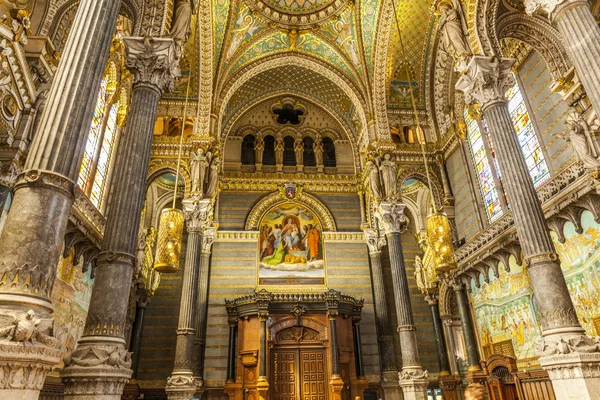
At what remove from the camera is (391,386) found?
13.7 m

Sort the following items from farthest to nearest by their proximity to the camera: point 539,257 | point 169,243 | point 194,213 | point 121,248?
1. point 194,213
2. point 169,243
3. point 539,257
4. point 121,248

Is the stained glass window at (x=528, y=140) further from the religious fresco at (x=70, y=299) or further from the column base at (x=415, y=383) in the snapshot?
the religious fresco at (x=70, y=299)

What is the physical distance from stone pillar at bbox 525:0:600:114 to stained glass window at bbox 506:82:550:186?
4694 millimetres

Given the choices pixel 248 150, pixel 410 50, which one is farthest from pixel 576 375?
pixel 248 150

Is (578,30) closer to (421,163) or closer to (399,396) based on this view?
(421,163)

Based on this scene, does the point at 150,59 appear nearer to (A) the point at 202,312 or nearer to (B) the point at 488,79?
(B) the point at 488,79

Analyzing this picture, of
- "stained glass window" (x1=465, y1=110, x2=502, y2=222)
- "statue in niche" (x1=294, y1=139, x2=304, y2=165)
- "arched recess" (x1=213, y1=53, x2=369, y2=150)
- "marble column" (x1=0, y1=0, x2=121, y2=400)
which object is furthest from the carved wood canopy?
"marble column" (x1=0, y1=0, x2=121, y2=400)

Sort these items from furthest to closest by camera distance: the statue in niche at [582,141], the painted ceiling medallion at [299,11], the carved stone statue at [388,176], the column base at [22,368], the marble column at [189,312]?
the painted ceiling medallion at [299,11] → the carved stone statue at [388,176] → the marble column at [189,312] → the statue in niche at [582,141] → the column base at [22,368]

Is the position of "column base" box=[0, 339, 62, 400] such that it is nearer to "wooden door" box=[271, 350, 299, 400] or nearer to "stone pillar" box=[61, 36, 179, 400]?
"stone pillar" box=[61, 36, 179, 400]

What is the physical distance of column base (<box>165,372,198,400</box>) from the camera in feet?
32.5

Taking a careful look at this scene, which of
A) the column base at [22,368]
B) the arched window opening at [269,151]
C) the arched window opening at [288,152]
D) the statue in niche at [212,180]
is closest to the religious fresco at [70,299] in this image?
the statue in niche at [212,180]

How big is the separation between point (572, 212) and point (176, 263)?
9186 mm

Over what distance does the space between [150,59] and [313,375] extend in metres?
11.3

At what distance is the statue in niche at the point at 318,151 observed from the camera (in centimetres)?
1875
